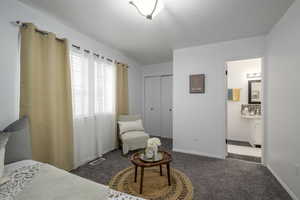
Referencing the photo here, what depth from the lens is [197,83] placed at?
318 cm

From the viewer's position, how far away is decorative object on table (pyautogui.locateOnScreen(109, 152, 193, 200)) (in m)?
1.78

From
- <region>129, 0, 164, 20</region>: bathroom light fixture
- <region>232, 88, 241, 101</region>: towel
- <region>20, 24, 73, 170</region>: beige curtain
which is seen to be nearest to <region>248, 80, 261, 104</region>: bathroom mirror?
<region>232, 88, 241, 101</region>: towel

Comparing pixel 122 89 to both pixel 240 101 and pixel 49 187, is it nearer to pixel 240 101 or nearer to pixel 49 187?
pixel 49 187

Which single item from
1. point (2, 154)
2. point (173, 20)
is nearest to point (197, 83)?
point (173, 20)

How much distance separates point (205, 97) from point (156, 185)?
2.12m

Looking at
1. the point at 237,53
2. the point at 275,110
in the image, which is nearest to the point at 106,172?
the point at 275,110

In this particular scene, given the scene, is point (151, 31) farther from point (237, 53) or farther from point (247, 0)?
point (237, 53)

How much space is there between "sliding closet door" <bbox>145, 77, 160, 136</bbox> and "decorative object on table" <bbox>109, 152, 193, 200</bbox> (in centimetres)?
249

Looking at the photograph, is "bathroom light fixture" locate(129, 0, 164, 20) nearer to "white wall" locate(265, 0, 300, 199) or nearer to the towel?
"white wall" locate(265, 0, 300, 199)

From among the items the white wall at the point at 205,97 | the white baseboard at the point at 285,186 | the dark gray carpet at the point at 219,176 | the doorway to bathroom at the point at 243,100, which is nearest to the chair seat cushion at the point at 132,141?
the dark gray carpet at the point at 219,176

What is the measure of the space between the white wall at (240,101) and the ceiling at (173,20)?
5.94 feet

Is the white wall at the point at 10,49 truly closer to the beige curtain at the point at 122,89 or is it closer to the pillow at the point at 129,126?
the beige curtain at the point at 122,89

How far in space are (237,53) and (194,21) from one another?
4.38 ft

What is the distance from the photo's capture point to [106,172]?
2.35 m
